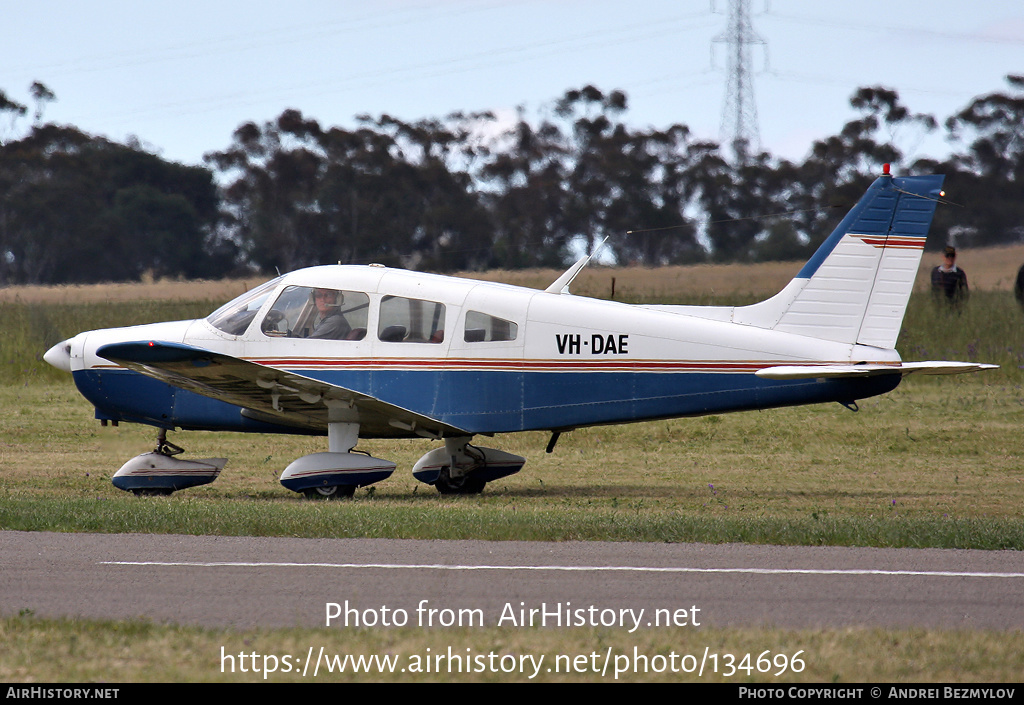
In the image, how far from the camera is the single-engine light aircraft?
10609 mm

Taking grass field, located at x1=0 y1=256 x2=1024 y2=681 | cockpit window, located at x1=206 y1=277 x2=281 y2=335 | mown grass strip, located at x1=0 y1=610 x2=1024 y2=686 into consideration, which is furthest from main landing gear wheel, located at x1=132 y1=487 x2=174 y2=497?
mown grass strip, located at x1=0 y1=610 x2=1024 y2=686

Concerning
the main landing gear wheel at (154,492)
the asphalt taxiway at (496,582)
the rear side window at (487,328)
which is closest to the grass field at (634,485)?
the main landing gear wheel at (154,492)

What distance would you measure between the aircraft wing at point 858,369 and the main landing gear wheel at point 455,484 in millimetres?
3082

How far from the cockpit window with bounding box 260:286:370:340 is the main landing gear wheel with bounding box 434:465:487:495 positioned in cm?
172

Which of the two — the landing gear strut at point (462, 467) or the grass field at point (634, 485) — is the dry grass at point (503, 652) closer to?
the grass field at point (634, 485)

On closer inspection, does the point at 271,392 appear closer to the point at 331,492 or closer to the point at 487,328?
the point at 331,492

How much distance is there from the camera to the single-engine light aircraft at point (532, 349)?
1061 cm

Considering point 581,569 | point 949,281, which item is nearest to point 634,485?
point 581,569

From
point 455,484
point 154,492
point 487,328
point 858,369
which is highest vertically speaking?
point 487,328

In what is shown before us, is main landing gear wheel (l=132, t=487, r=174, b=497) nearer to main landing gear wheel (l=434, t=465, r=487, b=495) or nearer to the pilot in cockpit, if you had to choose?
the pilot in cockpit

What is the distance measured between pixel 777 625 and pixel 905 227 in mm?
6461

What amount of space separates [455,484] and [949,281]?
1192 cm

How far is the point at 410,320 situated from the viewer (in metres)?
10.9
